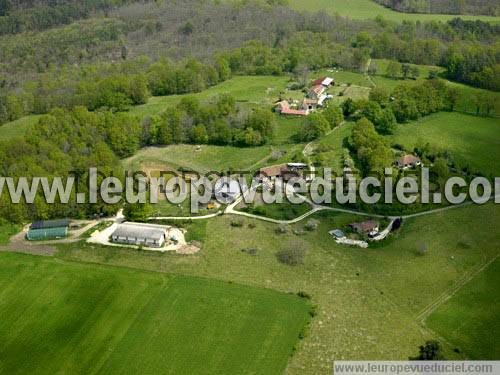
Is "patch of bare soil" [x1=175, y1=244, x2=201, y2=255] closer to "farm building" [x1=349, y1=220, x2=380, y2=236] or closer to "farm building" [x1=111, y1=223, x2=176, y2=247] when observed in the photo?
"farm building" [x1=111, y1=223, x2=176, y2=247]

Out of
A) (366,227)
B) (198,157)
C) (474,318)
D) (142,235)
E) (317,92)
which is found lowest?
(474,318)

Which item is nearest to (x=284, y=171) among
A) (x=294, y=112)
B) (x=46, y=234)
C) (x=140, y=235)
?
(x=140, y=235)

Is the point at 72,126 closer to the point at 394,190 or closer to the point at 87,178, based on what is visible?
the point at 87,178

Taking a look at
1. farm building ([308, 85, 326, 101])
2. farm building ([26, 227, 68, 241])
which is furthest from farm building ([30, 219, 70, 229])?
farm building ([308, 85, 326, 101])

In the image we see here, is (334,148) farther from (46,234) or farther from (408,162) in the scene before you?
(46,234)

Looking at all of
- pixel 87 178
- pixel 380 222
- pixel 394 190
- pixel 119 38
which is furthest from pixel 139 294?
pixel 119 38
